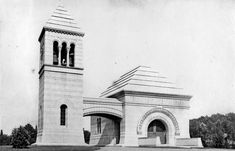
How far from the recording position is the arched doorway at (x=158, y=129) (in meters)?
37.6

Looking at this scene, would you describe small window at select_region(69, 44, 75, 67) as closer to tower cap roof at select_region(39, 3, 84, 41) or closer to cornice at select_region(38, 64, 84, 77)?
cornice at select_region(38, 64, 84, 77)

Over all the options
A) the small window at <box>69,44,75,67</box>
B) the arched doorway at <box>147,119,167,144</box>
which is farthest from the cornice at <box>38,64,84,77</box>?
the arched doorway at <box>147,119,167,144</box>

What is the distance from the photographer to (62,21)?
34562 mm

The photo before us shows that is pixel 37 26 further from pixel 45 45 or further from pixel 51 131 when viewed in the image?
pixel 51 131

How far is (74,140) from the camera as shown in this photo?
3244 cm

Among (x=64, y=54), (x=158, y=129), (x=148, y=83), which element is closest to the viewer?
(x=64, y=54)

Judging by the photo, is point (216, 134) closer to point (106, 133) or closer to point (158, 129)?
point (158, 129)

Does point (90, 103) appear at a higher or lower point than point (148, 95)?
lower

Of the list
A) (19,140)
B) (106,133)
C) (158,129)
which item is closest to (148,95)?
(158,129)

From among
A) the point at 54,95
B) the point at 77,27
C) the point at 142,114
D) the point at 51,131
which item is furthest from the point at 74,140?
the point at 77,27

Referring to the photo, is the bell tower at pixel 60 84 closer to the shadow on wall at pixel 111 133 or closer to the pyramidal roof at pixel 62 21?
the pyramidal roof at pixel 62 21

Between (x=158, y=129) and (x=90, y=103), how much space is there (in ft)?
29.1

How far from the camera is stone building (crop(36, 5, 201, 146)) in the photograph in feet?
107

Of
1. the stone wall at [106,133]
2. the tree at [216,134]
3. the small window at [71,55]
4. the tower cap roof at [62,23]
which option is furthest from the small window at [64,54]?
the tree at [216,134]
